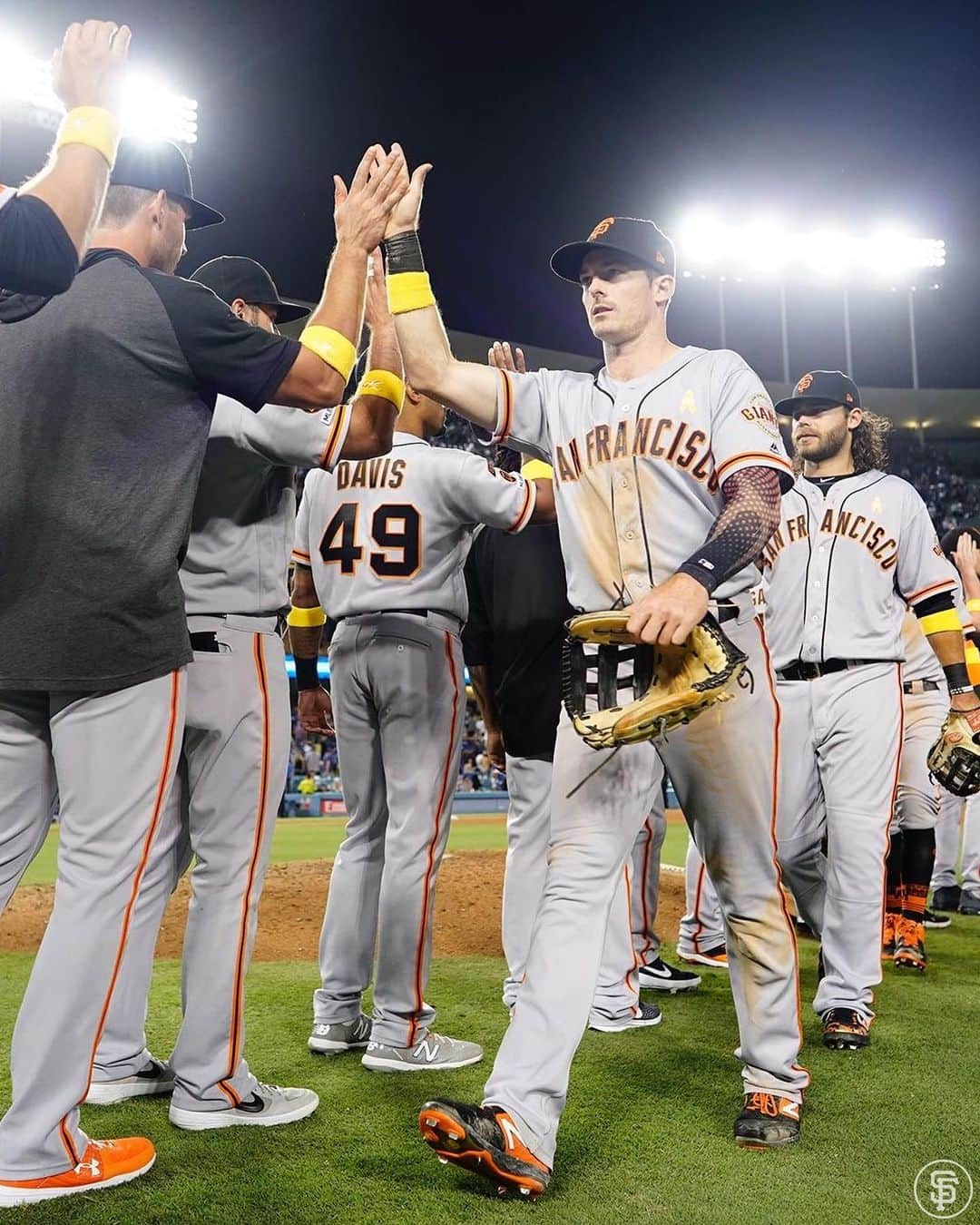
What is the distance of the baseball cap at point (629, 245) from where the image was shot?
2.82 m

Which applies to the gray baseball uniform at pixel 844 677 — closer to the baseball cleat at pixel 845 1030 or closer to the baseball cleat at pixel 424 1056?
the baseball cleat at pixel 845 1030

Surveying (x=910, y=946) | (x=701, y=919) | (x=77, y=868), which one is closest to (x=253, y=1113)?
(x=77, y=868)

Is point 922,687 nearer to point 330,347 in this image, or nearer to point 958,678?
point 958,678

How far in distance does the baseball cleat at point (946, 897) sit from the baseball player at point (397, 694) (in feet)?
14.8

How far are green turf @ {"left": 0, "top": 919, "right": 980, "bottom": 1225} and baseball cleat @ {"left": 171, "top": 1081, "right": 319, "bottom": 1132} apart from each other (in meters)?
0.04

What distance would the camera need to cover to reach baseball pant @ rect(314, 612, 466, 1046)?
337 centimetres

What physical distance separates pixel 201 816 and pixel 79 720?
0.67 meters

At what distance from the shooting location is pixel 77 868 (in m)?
2.20

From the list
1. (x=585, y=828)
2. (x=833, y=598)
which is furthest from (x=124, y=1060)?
(x=833, y=598)

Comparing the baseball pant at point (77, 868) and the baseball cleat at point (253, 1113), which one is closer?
the baseball pant at point (77, 868)

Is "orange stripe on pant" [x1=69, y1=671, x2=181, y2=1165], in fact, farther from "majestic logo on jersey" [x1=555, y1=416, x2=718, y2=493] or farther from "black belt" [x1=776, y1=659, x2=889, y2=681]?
"black belt" [x1=776, y1=659, x2=889, y2=681]

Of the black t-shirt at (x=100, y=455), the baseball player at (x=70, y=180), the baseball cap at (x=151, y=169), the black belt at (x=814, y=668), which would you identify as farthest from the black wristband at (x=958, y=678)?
the baseball player at (x=70, y=180)

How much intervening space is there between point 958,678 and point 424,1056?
266 cm

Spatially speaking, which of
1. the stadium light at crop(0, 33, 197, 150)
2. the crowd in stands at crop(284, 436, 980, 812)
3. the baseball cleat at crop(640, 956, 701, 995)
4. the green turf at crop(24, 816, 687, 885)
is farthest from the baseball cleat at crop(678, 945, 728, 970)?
the stadium light at crop(0, 33, 197, 150)
